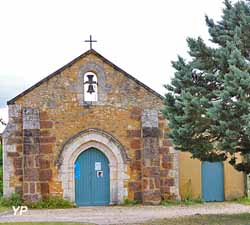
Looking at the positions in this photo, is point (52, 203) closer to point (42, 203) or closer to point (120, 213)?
point (42, 203)

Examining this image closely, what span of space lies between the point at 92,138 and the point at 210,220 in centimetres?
735

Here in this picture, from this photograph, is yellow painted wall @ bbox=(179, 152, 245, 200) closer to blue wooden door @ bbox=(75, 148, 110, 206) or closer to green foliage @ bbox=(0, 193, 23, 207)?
blue wooden door @ bbox=(75, 148, 110, 206)

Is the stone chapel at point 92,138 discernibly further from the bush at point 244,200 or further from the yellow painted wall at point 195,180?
the bush at point 244,200

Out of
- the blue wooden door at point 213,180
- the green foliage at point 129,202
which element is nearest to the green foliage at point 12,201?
the green foliage at point 129,202

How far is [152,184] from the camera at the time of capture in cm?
2194

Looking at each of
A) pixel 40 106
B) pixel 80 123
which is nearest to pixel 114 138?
pixel 80 123

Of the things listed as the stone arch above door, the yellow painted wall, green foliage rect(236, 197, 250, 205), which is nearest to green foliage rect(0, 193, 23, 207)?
the stone arch above door

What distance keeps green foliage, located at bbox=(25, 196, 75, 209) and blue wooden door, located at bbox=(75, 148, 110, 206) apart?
59 cm

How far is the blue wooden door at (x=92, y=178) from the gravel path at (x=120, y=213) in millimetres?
830

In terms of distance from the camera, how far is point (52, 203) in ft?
70.4

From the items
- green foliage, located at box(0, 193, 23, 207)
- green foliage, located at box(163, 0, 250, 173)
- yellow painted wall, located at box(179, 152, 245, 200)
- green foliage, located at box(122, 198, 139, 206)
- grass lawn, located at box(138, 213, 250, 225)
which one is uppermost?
green foliage, located at box(163, 0, 250, 173)

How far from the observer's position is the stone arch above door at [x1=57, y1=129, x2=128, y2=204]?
71.7 feet

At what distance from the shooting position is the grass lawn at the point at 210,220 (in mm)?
15419

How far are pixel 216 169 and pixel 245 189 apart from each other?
1.56 m
